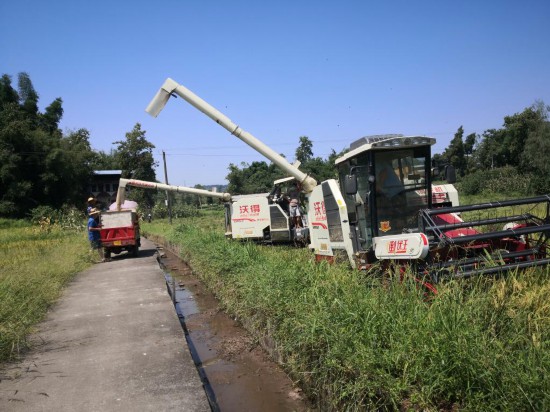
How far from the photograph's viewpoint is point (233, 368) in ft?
18.7

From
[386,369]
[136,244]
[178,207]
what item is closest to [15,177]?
[178,207]

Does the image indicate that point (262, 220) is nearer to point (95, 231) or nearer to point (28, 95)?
point (95, 231)

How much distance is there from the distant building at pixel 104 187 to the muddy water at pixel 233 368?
1816 inches

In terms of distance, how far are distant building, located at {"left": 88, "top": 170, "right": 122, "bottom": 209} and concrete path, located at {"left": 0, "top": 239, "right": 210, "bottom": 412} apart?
4615 centimetres

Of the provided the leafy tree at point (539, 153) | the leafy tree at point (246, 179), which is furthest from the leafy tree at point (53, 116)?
the leafy tree at point (539, 153)

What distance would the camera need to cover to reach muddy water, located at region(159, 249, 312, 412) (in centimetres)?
470

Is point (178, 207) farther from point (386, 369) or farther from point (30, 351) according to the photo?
point (386, 369)

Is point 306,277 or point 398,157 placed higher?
point 398,157

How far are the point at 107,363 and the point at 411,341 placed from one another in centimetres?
351

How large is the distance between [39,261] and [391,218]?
10.4m

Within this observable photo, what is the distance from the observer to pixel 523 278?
4590mm

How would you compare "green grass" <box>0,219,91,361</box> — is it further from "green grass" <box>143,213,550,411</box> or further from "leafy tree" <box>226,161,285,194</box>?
"leafy tree" <box>226,161,285,194</box>

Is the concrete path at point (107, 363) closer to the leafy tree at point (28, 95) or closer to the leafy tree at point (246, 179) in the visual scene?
the leafy tree at point (246, 179)

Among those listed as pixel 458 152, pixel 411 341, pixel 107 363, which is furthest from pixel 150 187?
pixel 458 152
